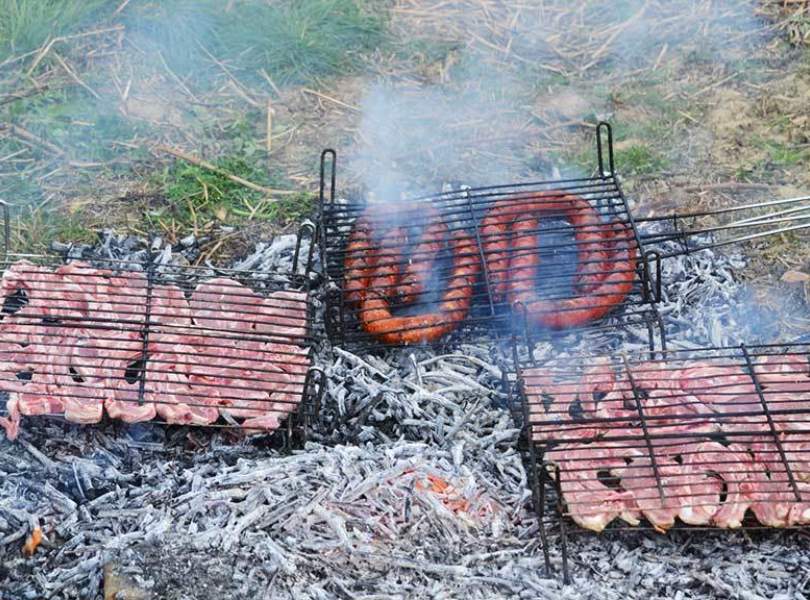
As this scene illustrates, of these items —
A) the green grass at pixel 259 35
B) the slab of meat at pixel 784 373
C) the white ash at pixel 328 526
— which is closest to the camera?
the white ash at pixel 328 526

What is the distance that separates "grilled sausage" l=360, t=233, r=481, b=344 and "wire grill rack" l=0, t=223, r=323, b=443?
41 cm

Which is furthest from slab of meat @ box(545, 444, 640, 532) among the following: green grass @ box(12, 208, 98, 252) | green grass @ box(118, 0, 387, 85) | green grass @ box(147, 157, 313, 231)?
green grass @ box(118, 0, 387, 85)

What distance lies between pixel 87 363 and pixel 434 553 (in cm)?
238

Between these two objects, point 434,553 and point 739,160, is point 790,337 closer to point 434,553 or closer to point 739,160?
point 739,160

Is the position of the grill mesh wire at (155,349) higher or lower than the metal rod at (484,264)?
lower

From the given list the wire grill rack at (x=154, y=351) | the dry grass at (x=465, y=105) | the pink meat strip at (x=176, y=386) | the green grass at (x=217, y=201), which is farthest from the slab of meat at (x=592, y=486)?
the green grass at (x=217, y=201)

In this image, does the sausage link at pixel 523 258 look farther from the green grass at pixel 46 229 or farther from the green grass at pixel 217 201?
the green grass at pixel 46 229

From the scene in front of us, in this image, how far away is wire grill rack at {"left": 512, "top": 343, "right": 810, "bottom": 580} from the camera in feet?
15.6

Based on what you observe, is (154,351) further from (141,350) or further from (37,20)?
(37,20)

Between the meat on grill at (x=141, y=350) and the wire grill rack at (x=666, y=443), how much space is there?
1.51 m

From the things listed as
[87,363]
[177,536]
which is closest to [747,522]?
[177,536]

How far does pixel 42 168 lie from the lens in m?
7.80

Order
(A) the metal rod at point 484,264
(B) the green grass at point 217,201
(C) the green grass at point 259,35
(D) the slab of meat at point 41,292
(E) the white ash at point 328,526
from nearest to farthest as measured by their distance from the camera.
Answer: (E) the white ash at point 328,526, (D) the slab of meat at point 41,292, (A) the metal rod at point 484,264, (B) the green grass at point 217,201, (C) the green grass at point 259,35

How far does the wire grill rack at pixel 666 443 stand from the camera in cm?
476
